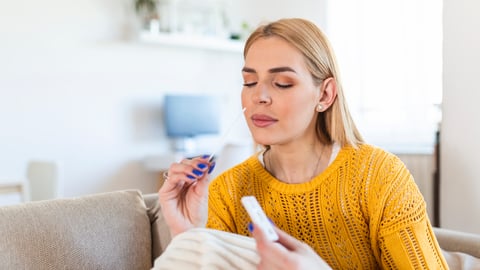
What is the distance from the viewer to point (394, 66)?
392 centimetres

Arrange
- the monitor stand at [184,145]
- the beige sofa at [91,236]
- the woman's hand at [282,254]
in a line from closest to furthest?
the woman's hand at [282,254] → the beige sofa at [91,236] → the monitor stand at [184,145]

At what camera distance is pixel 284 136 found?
3.85 feet

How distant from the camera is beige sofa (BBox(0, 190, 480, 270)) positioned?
1188 mm

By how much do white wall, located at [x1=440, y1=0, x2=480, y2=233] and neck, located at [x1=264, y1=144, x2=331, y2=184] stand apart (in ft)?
2.83

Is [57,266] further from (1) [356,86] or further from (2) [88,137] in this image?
(1) [356,86]

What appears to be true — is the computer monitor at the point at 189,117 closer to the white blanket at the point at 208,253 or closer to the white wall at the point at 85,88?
the white wall at the point at 85,88

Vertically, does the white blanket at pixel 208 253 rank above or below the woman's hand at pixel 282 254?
below

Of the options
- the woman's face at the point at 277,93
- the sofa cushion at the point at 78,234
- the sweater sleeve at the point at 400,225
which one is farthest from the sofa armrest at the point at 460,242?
the sofa cushion at the point at 78,234

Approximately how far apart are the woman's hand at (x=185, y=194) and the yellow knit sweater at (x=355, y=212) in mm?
81

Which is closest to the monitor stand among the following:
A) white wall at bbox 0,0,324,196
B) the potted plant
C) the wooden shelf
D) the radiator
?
white wall at bbox 0,0,324,196

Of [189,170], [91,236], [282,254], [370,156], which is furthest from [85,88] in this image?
[282,254]

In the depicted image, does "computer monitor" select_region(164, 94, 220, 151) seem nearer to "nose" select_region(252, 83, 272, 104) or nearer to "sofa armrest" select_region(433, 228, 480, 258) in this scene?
"sofa armrest" select_region(433, 228, 480, 258)

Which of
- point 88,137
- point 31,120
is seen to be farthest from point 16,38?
point 88,137

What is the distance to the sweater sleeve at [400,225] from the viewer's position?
1.07 metres
